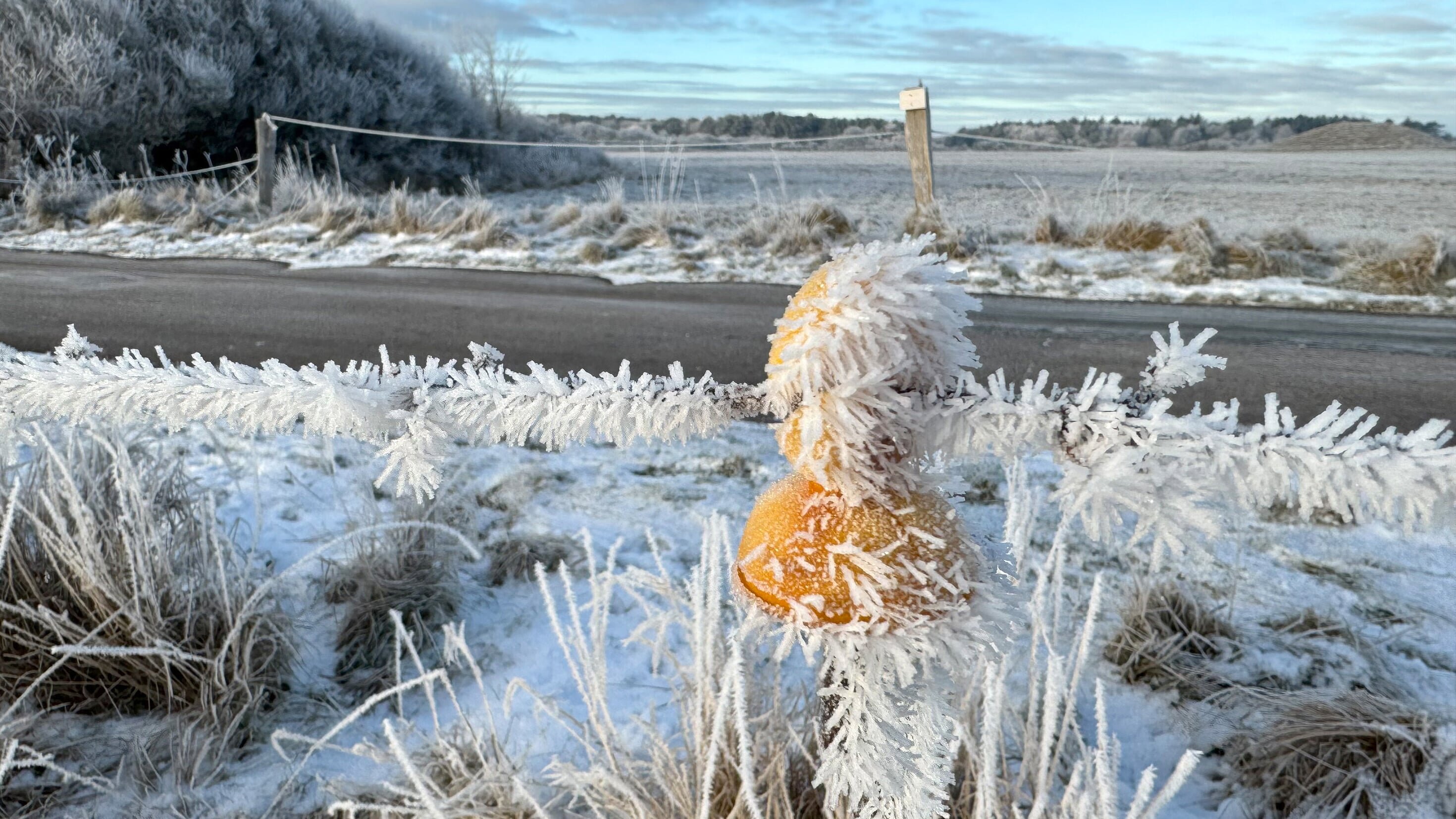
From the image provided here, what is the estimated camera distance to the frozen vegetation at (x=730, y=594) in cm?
53

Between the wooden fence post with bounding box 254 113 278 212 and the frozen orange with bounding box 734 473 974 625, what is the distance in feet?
38.3

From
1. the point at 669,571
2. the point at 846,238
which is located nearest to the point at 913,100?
the point at 846,238

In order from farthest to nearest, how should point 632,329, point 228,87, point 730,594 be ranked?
point 228,87 < point 632,329 < point 730,594

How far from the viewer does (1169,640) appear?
2295mm

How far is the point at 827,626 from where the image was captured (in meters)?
0.55

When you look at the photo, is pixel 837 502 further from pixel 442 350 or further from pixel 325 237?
pixel 325 237

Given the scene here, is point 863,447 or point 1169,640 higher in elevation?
→ point 863,447

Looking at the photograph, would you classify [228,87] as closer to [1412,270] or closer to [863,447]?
[1412,270]

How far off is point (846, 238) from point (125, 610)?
265 inches

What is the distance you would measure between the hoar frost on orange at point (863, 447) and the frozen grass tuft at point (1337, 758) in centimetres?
183

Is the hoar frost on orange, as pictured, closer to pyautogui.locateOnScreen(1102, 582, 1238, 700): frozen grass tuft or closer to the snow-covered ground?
the snow-covered ground

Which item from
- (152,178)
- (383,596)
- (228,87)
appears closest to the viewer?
(383,596)

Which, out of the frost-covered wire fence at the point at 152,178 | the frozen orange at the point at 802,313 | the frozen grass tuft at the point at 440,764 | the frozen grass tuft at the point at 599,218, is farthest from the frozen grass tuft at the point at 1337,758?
the frost-covered wire fence at the point at 152,178

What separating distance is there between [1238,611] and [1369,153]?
111ft
